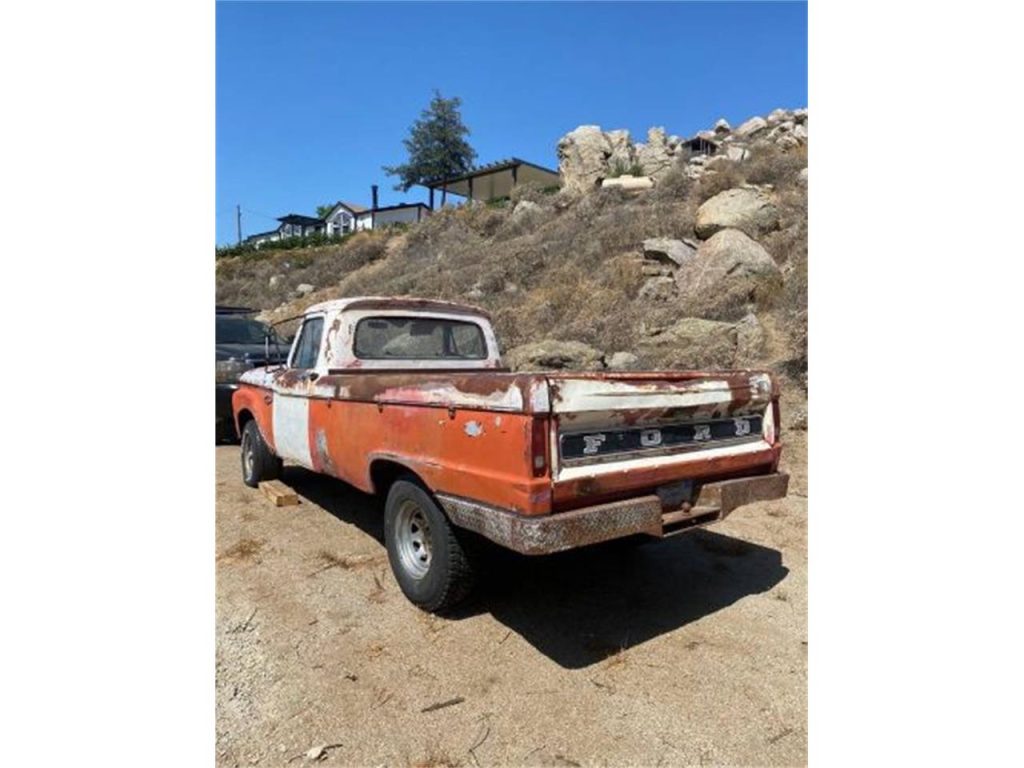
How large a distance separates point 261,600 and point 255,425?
8.97 feet

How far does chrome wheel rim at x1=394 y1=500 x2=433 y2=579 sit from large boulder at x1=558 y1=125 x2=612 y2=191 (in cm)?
2747

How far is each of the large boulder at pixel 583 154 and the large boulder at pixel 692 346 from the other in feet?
69.2

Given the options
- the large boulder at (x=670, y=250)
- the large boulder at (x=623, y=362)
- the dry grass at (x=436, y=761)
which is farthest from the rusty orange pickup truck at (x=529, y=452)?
the large boulder at (x=670, y=250)

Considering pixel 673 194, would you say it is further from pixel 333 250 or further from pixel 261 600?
pixel 333 250

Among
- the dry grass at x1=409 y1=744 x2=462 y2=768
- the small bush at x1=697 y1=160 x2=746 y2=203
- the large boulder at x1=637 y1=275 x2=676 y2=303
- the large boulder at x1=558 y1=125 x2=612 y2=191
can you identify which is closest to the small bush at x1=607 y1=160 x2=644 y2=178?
the large boulder at x1=558 y1=125 x2=612 y2=191

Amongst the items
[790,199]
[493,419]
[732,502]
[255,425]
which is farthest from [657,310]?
[493,419]

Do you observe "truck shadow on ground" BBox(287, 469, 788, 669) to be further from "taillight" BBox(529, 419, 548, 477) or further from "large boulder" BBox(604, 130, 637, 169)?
"large boulder" BBox(604, 130, 637, 169)

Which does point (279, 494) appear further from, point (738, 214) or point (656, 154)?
point (656, 154)

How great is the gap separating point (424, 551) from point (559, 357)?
20.3ft

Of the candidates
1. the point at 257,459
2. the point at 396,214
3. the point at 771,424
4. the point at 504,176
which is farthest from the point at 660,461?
the point at 396,214

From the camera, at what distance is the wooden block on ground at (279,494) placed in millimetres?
5621

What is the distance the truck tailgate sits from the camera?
286cm

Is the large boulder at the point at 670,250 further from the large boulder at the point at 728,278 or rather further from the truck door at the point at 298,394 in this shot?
the truck door at the point at 298,394

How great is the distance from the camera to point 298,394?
4.84 metres
